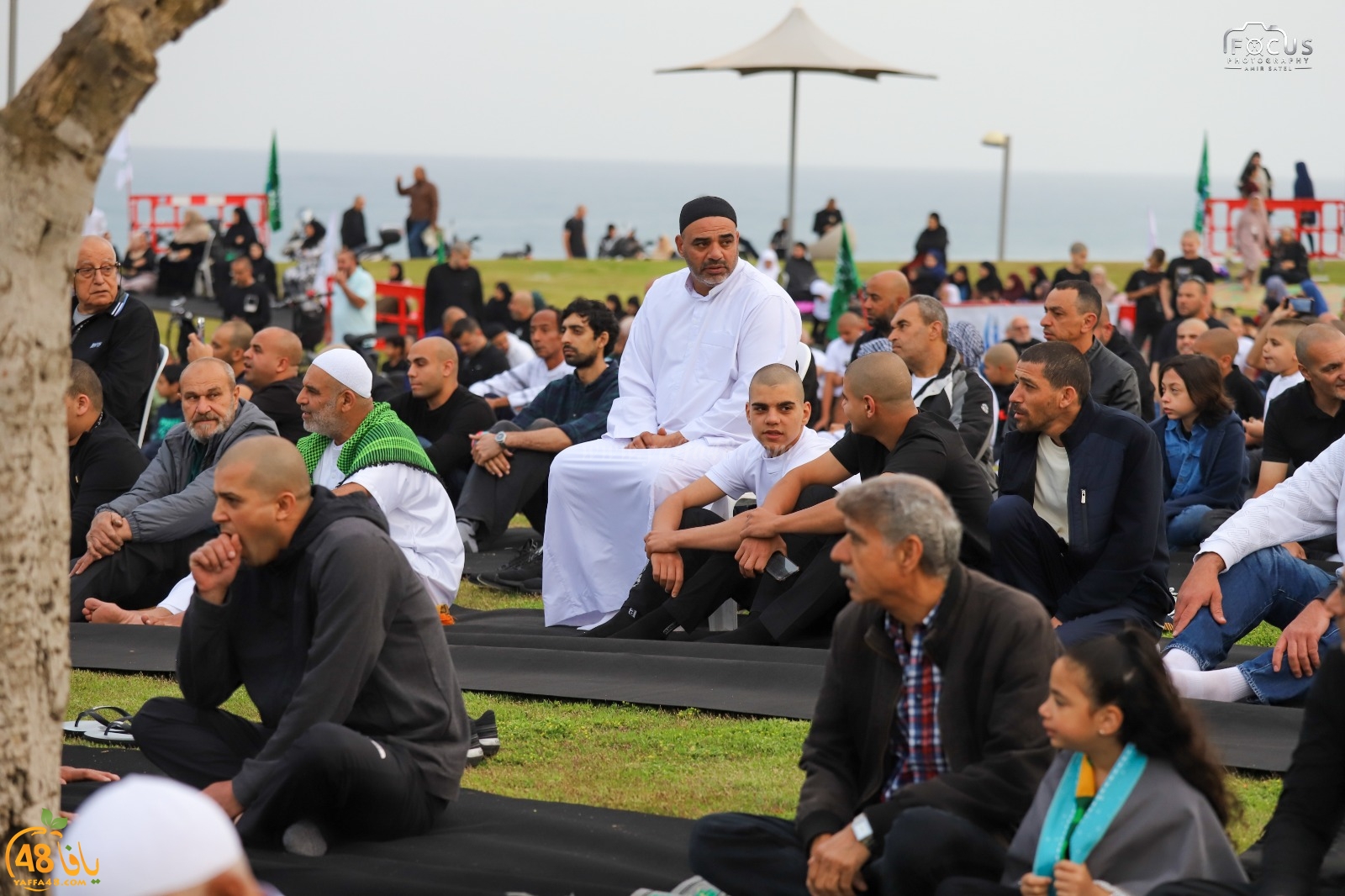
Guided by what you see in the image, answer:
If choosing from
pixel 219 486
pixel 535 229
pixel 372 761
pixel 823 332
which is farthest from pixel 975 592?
pixel 535 229

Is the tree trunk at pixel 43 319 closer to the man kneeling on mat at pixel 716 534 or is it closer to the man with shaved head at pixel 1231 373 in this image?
the man kneeling on mat at pixel 716 534

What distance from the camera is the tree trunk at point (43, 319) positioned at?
3109mm

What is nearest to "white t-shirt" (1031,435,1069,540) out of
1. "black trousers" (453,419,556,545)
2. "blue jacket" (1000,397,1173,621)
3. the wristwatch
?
"blue jacket" (1000,397,1173,621)

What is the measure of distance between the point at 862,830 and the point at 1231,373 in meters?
7.04

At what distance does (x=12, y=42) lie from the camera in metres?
13.5

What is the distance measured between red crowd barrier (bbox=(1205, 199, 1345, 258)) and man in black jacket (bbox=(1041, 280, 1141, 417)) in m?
15.2

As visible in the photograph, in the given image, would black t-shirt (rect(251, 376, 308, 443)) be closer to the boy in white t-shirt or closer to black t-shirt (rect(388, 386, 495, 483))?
black t-shirt (rect(388, 386, 495, 483))

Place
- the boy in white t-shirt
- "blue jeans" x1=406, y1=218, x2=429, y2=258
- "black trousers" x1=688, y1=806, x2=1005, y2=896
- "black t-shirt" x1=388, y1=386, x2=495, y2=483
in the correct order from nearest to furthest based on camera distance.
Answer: "black trousers" x1=688, y1=806, x2=1005, y2=896 → "black t-shirt" x1=388, y1=386, x2=495, y2=483 → the boy in white t-shirt → "blue jeans" x1=406, y1=218, x2=429, y2=258

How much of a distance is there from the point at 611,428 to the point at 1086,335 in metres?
2.37

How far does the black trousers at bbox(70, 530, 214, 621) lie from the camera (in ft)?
22.5

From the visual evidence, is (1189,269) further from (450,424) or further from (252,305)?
(252,305)

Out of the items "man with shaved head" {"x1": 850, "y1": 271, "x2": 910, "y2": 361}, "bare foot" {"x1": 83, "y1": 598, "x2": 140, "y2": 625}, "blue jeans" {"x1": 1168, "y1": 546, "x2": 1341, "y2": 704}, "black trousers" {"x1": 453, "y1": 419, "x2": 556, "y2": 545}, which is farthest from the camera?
"man with shaved head" {"x1": 850, "y1": 271, "x2": 910, "y2": 361}

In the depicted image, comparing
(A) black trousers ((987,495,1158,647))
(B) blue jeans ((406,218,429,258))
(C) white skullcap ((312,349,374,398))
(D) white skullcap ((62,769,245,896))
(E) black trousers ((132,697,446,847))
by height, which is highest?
(B) blue jeans ((406,218,429,258))

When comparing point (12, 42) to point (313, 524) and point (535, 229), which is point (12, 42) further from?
point (535, 229)
